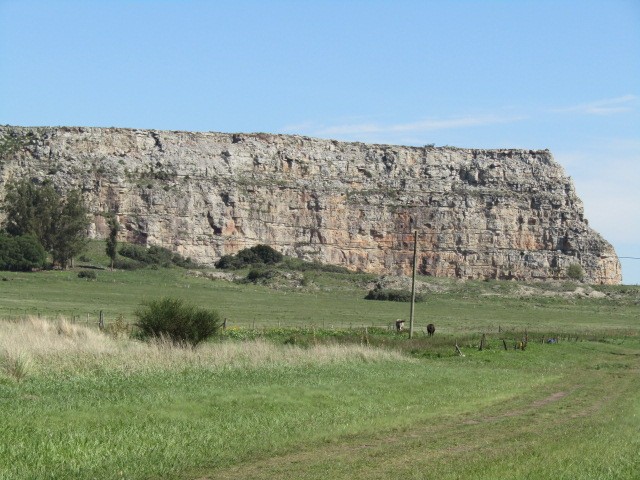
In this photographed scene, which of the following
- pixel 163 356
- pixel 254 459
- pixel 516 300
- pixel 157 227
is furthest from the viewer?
pixel 157 227

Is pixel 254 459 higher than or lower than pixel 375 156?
lower

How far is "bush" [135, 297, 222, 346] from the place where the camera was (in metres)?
31.6

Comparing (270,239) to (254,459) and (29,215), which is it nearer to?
(29,215)

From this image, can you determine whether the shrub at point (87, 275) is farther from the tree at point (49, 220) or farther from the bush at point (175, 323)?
the bush at point (175, 323)

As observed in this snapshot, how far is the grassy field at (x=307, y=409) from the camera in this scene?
1363 cm

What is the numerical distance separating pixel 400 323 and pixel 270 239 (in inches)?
3085

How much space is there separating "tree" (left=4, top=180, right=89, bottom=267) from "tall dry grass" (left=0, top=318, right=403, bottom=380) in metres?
63.9

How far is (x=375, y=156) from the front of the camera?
136375 millimetres

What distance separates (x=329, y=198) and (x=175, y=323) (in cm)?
9819

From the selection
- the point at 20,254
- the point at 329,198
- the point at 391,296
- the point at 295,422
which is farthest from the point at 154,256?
the point at 295,422

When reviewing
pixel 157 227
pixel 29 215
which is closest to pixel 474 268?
pixel 157 227

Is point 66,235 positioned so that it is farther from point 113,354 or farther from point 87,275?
point 113,354

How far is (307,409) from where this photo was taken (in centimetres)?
1891

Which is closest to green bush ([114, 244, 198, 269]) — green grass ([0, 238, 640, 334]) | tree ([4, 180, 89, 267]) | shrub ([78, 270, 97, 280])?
green grass ([0, 238, 640, 334])
